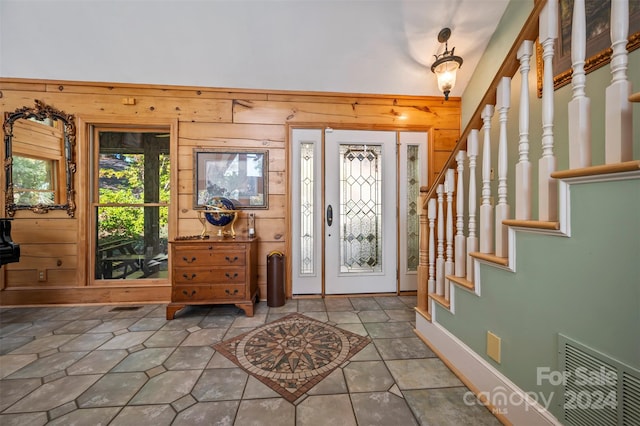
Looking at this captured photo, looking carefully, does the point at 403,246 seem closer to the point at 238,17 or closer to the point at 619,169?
the point at 619,169

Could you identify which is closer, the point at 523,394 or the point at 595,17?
the point at 523,394

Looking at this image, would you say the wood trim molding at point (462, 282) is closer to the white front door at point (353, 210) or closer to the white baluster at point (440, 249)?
the white baluster at point (440, 249)

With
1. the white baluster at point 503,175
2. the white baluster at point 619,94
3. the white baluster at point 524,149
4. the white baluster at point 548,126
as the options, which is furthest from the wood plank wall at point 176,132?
the white baluster at point 619,94

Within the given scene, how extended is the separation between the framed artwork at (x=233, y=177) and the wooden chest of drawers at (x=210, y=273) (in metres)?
0.61

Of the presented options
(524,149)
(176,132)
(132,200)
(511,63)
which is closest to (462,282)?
(524,149)

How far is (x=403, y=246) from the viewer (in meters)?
2.95

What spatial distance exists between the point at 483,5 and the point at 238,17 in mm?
2309

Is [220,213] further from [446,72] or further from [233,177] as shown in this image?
[446,72]

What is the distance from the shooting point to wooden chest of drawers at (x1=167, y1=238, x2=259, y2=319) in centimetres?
226

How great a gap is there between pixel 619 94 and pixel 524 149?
32cm

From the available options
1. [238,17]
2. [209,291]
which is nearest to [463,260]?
[209,291]

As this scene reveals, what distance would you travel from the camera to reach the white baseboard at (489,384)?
1.03 meters

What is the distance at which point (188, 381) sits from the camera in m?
1.43

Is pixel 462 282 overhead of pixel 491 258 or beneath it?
beneath
